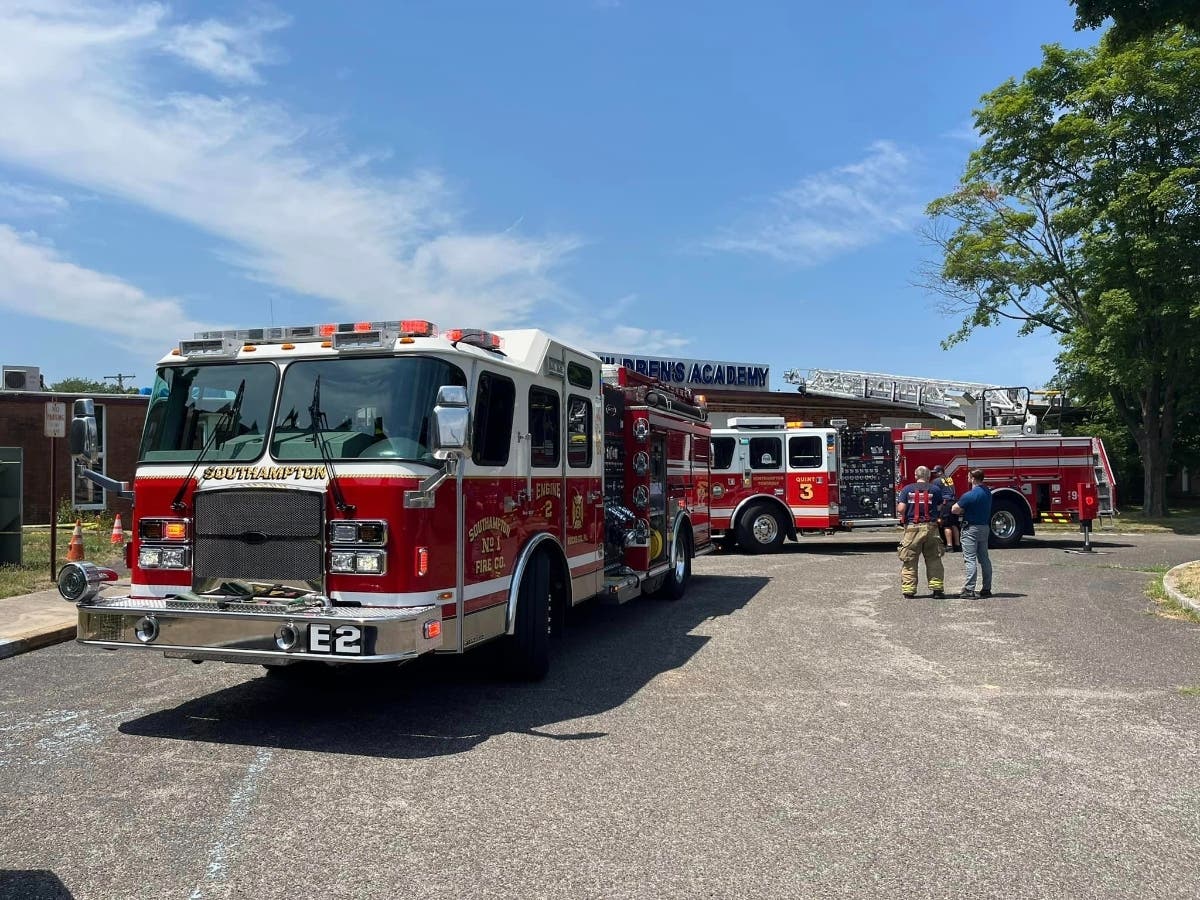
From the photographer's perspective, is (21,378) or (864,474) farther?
(21,378)

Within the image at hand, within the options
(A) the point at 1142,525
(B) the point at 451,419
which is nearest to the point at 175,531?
(B) the point at 451,419

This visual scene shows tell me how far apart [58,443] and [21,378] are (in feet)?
11.1

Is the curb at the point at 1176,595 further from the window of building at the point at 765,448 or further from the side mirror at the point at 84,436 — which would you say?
the side mirror at the point at 84,436

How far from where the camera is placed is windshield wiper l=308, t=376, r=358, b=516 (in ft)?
18.9

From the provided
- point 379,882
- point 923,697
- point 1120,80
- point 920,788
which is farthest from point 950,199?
point 379,882

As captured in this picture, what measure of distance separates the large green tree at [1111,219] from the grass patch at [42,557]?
2375 centimetres

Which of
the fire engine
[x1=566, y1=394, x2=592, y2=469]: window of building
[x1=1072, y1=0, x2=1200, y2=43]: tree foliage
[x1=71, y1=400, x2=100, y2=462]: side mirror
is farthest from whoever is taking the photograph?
[x1=1072, y1=0, x2=1200, y2=43]: tree foliage

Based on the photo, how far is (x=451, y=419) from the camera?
18.0ft

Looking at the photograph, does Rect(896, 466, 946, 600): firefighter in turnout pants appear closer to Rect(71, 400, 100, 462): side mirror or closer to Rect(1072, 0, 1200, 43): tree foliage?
Rect(1072, 0, 1200, 43): tree foliage

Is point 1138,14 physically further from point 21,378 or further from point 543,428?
point 21,378

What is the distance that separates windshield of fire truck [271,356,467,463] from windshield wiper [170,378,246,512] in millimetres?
337

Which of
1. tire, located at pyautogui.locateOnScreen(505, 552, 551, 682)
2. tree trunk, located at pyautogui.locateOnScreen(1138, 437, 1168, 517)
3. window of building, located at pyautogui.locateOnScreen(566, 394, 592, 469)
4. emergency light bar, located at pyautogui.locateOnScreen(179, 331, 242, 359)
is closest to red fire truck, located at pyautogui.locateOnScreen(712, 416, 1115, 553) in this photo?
window of building, located at pyautogui.locateOnScreen(566, 394, 592, 469)

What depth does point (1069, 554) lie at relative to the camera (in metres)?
17.8

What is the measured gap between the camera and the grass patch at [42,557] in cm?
1209
